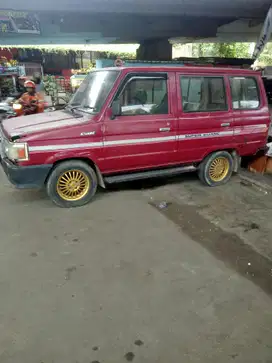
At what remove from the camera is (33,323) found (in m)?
2.42

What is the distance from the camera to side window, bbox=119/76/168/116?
4410 mm

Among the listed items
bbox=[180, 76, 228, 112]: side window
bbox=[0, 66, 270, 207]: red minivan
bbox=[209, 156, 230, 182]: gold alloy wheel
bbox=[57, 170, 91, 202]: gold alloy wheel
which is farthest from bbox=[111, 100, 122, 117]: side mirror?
bbox=[209, 156, 230, 182]: gold alloy wheel

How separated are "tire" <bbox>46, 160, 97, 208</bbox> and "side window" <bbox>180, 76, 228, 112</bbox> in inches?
74.1

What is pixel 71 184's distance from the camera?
4.48 metres

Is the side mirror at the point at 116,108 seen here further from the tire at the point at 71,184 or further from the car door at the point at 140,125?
the tire at the point at 71,184

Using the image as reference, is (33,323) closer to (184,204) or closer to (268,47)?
(184,204)

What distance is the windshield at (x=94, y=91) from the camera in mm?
4418

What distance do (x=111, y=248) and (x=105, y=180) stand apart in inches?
56.9

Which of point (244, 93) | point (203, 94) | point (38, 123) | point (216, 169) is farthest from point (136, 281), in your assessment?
point (244, 93)

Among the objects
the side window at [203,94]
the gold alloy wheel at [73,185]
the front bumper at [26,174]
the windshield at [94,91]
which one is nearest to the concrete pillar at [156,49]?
the side window at [203,94]

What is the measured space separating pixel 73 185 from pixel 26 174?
2.29 ft

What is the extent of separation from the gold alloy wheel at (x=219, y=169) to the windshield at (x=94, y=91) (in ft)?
7.59

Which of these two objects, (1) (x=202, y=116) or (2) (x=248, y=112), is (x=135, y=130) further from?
(2) (x=248, y=112)

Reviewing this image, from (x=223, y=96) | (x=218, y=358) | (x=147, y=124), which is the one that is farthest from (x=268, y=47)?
(x=218, y=358)
